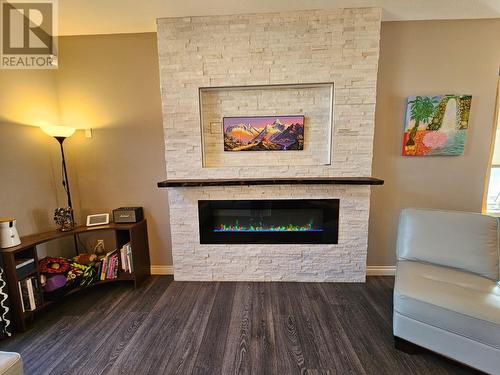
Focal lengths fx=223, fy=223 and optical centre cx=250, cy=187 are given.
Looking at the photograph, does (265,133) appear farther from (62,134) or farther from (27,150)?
(27,150)

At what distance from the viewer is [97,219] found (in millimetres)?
2426

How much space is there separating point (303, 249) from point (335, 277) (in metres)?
0.47

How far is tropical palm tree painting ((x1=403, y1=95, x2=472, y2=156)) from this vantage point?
2256 millimetres

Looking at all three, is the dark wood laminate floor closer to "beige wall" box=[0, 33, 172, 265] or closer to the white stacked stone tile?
the white stacked stone tile

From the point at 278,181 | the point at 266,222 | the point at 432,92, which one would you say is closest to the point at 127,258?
the point at 266,222

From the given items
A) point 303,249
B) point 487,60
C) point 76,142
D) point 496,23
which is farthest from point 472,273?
point 76,142

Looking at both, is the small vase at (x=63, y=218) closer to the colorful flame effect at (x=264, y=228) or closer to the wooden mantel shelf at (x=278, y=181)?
the wooden mantel shelf at (x=278, y=181)

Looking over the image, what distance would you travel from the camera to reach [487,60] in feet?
7.33

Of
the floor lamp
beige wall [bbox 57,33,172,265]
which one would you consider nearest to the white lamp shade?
the floor lamp

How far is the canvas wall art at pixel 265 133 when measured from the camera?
7.69ft

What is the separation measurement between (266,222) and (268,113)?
1.18 metres

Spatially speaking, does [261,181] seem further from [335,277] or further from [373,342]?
[373,342]

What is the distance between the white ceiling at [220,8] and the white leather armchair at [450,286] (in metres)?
1.86

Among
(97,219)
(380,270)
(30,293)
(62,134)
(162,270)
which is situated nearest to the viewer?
(30,293)
